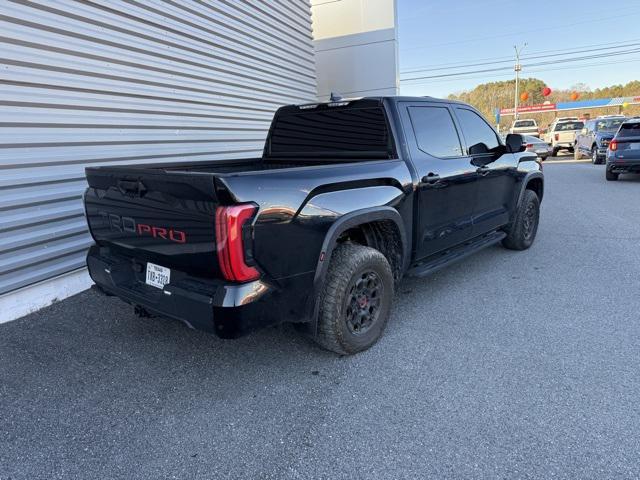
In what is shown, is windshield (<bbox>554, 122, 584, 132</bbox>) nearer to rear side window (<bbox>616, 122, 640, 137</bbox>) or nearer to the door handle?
rear side window (<bbox>616, 122, 640, 137</bbox>)

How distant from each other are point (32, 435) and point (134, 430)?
1.84ft

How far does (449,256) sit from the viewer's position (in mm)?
4176

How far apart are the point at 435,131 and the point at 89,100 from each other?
3.47 metres

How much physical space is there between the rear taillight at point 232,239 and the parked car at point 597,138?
16.7 m

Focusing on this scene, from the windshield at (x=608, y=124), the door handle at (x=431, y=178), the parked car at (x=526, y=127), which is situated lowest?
the door handle at (x=431, y=178)

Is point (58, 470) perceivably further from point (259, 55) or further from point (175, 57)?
point (259, 55)

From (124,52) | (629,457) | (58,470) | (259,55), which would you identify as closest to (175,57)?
(124,52)

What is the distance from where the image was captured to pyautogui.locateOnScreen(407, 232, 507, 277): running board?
379cm

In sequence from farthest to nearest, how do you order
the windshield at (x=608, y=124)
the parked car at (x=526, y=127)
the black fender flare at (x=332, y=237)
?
the parked car at (x=526, y=127) < the windshield at (x=608, y=124) < the black fender flare at (x=332, y=237)

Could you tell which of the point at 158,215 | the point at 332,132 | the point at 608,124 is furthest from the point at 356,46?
the point at 608,124

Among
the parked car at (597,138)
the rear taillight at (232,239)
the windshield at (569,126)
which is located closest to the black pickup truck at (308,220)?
the rear taillight at (232,239)

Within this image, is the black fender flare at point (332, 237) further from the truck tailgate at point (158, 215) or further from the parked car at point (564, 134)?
the parked car at point (564, 134)

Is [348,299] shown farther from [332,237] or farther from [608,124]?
[608,124]

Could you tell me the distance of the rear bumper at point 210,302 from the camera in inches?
92.0
